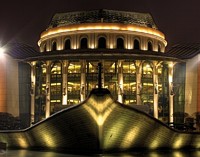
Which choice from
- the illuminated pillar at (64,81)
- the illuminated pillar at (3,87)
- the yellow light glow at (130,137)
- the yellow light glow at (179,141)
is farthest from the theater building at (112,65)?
the yellow light glow at (130,137)

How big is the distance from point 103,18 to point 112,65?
6.30 meters

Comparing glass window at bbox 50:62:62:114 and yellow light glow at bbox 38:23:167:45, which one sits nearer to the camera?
yellow light glow at bbox 38:23:167:45

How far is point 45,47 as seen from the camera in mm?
59781

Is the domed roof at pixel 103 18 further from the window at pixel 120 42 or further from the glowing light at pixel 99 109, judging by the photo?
the glowing light at pixel 99 109

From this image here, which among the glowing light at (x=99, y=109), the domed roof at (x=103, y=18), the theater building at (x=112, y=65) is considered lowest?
the glowing light at (x=99, y=109)

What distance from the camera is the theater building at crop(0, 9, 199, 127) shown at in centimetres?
5316

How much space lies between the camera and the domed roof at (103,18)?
56188 mm

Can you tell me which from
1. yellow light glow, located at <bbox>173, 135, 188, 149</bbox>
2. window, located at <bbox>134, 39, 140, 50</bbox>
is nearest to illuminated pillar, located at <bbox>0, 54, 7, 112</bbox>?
window, located at <bbox>134, 39, 140, 50</bbox>

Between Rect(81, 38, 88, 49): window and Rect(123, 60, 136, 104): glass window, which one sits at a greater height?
Rect(81, 38, 88, 49): window

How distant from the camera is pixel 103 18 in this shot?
56.0 metres

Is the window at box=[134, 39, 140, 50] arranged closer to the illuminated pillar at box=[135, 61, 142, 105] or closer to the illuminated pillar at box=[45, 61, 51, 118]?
the illuminated pillar at box=[135, 61, 142, 105]

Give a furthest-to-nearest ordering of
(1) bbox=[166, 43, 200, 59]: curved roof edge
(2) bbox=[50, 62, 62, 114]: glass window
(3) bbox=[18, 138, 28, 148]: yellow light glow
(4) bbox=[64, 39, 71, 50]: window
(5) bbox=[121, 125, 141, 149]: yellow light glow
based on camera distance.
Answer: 1. (1) bbox=[166, 43, 200, 59]: curved roof edge
2. (4) bbox=[64, 39, 71, 50]: window
3. (2) bbox=[50, 62, 62, 114]: glass window
4. (3) bbox=[18, 138, 28, 148]: yellow light glow
5. (5) bbox=[121, 125, 141, 149]: yellow light glow

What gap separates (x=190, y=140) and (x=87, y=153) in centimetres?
966

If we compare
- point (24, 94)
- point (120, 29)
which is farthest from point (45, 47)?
point (120, 29)
